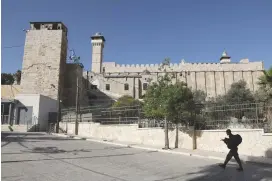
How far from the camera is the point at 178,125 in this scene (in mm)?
13211

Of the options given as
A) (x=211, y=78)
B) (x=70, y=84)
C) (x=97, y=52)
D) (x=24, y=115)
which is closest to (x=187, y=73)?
(x=211, y=78)

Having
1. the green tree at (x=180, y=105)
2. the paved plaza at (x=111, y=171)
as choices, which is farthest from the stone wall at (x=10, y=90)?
the paved plaza at (x=111, y=171)

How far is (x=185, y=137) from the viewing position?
12938 mm

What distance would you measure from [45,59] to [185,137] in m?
37.6

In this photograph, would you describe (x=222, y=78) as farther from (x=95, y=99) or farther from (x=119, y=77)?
(x=95, y=99)

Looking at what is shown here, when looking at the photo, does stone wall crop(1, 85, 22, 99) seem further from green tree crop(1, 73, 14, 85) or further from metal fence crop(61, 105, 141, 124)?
metal fence crop(61, 105, 141, 124)

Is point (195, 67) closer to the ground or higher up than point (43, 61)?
higher up

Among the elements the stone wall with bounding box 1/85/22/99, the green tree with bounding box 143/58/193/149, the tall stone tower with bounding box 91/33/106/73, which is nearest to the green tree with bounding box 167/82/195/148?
the green tree with bounding box 143/58/193/149

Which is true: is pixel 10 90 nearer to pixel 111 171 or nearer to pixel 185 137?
pixel 185 137

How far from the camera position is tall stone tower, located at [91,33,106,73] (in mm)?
68938

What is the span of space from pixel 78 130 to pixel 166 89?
10146 millimetres

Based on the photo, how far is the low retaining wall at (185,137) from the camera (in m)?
10.3

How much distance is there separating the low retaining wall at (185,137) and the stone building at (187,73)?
42.6 meters

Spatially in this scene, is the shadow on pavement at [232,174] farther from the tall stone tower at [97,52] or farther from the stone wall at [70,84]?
the tall stone tower at [97,52]
